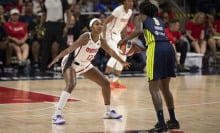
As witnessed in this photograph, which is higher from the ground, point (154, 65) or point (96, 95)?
point (154, 65)

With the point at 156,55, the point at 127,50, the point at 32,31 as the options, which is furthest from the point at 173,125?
the point at 32,31

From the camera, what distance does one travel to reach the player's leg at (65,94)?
10242mm

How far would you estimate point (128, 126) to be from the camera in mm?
10047

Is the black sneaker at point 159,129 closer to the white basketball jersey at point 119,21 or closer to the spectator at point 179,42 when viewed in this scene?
the white basketball jersey at point 119,21

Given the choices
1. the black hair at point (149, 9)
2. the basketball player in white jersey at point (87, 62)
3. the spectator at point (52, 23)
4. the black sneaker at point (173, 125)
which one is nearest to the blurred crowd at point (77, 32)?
the spectator at point (52, 23)

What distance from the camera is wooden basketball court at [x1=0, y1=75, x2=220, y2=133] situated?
32.6 ft

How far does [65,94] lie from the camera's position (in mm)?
10320

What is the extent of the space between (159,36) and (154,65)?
466 mm

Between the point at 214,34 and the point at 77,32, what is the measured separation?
5.30m

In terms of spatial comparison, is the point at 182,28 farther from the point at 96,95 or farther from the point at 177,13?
the point at 96,95

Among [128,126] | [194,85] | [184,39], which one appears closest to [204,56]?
[184,39]

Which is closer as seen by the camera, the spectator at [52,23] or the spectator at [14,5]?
the spectator at [52,23]

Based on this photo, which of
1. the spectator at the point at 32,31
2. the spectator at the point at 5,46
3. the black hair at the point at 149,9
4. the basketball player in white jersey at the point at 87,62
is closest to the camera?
the black hair at the point at 149,9

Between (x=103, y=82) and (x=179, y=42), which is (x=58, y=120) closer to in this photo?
(x=103, y=82)
